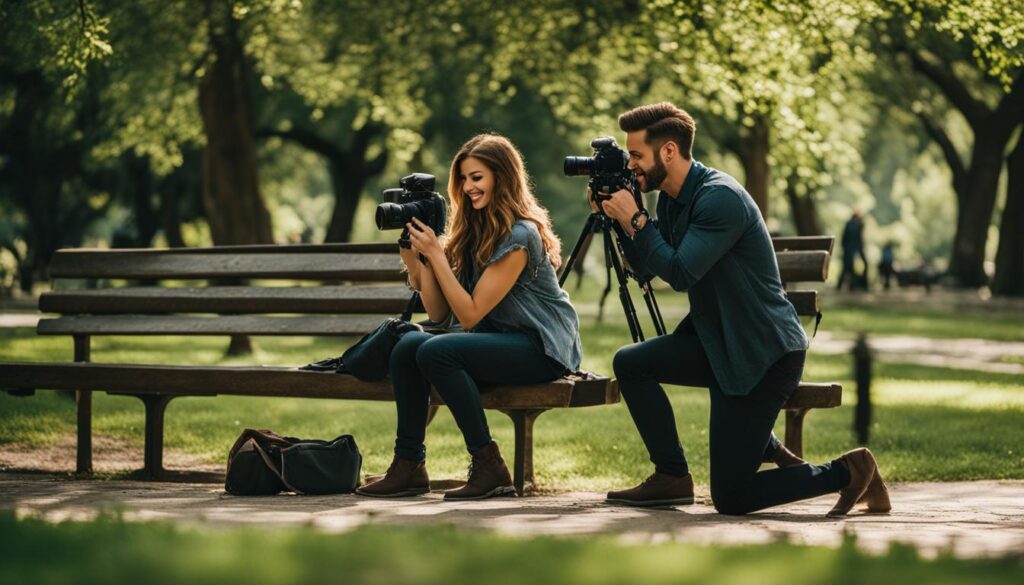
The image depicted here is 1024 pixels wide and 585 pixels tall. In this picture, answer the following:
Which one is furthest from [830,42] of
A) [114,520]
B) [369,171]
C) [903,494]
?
[369,171]

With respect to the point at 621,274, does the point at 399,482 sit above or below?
below

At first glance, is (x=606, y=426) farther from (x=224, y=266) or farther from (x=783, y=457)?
(x=783, y=457)

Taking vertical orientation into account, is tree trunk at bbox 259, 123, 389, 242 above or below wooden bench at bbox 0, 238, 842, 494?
above

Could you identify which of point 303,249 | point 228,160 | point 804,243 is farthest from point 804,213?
point 804,243

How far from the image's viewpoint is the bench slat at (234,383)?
638 centimetres

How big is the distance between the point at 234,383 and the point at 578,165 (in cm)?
191

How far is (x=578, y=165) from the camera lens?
6.32m

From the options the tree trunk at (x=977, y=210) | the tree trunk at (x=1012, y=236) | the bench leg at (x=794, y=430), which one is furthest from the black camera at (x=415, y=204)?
the tree trunk at (x=977, y=210)

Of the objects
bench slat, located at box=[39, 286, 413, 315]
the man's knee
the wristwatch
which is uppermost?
the wristwatch

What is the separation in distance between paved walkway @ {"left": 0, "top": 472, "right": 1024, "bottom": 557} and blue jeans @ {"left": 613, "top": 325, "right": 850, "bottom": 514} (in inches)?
4.0

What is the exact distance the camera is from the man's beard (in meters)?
6.08

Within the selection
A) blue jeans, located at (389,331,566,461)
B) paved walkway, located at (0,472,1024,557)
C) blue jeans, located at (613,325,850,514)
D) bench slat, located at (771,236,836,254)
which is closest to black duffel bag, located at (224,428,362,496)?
paved walkway, located at (0,472,1024,557)

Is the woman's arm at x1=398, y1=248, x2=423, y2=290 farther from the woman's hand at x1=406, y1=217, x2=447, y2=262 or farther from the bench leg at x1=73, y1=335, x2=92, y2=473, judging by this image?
the bench leg at x1=73, y1=335, x2=92, y2=473

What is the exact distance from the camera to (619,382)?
6.24m
